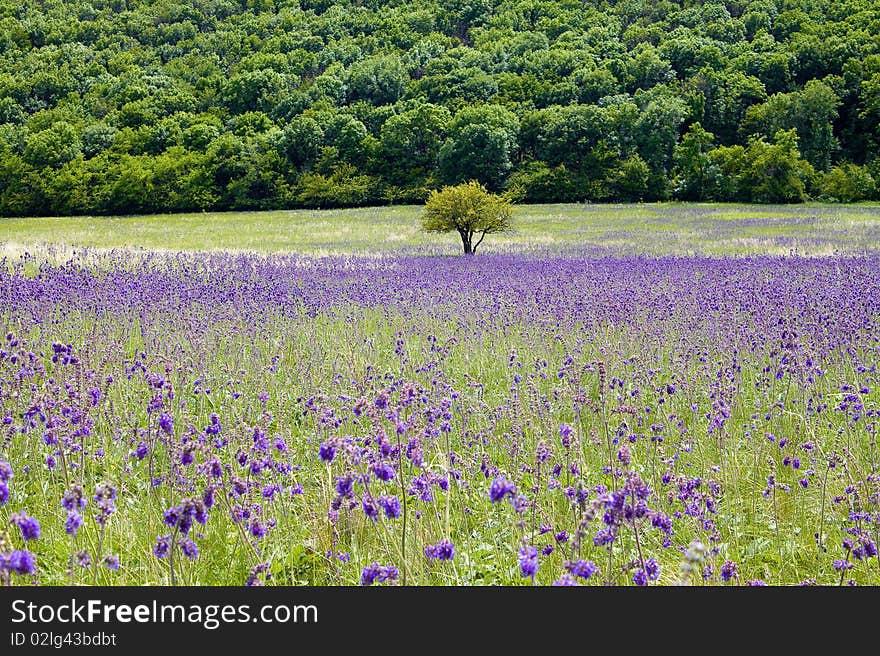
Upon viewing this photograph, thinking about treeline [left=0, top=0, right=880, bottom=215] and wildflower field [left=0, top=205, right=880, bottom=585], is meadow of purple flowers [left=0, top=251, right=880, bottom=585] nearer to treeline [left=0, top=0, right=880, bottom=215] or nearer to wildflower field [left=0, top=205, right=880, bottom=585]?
wildflower field [left=0, top=205, right=880, bottom=585]

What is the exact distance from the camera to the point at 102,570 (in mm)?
2707

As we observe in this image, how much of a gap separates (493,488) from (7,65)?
10973cm

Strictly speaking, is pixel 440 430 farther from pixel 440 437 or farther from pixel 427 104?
pixel 427 104

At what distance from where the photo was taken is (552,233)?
3081 centimetres

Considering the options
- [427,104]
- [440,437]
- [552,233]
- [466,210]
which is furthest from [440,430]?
[427,104]

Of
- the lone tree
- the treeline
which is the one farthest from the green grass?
the treeline

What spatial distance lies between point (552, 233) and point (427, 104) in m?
43.2

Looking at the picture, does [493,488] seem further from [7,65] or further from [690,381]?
[7,65]

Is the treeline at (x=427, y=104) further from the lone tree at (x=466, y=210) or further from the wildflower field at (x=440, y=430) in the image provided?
the wildflower field at (x=440, y=430)

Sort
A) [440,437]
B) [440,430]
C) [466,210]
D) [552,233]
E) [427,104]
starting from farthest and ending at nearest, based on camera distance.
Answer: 1. [427,104]
2. [552,233]
3. [466,210]
4. [440,437]
5. [440,430]

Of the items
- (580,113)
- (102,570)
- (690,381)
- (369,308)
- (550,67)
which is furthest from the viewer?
(550,67)

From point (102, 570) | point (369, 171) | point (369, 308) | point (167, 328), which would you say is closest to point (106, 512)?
point (102, 570)

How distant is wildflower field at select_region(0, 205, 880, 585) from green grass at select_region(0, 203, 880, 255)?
10971mm

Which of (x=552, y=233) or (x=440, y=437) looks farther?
(x=552, y=233)
